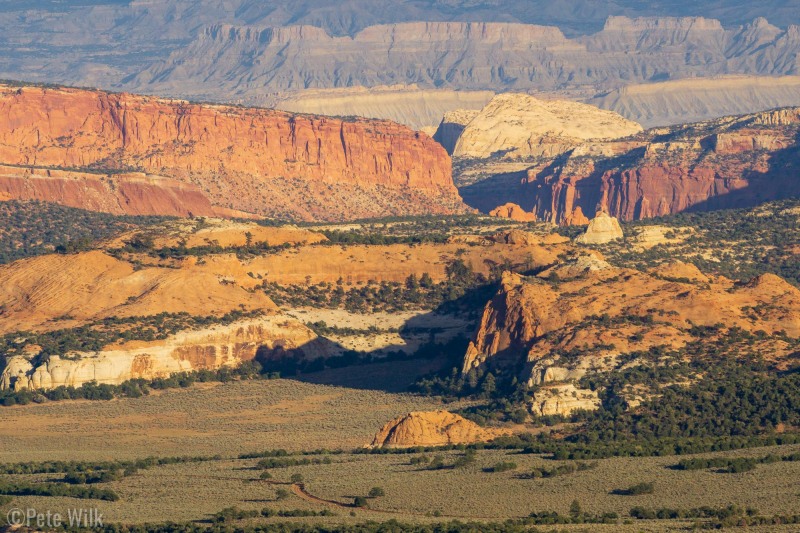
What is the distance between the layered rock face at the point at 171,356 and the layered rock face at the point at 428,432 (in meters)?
22.6

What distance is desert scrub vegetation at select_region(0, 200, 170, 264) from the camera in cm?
16262

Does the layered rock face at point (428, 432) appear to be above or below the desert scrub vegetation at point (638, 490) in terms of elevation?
below

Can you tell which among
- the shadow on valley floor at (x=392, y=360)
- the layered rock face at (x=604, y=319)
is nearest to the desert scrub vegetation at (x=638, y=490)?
the layered rock face at (x=604, y=319)

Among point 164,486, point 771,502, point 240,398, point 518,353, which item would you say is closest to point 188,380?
point 240,398

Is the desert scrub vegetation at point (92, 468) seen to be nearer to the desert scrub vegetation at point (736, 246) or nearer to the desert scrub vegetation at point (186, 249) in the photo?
the desert scrub vegetation at point (186, 249)

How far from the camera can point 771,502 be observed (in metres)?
73.9

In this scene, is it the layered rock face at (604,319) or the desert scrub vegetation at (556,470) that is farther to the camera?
the layered rock face at (604,319)

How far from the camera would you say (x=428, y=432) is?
317ft

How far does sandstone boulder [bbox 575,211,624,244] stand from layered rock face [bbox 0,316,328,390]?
130 ft

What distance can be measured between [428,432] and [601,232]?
67813mm

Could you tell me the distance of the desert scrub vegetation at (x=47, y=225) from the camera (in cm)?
16262

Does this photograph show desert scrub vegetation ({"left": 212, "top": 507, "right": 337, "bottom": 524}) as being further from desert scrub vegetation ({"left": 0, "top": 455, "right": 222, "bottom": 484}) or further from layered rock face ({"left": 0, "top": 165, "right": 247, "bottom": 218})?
layered rock face ({"left": 0, "top": 165, "right": 247, "bottom": 218})

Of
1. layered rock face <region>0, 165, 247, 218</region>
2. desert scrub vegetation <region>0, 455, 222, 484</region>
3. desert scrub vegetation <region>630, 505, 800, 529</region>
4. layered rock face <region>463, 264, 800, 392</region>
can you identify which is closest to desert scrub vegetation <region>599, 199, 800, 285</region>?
layered rock face <region>463, 264, 800, 392</region>

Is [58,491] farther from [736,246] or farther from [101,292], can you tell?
[736,246]
